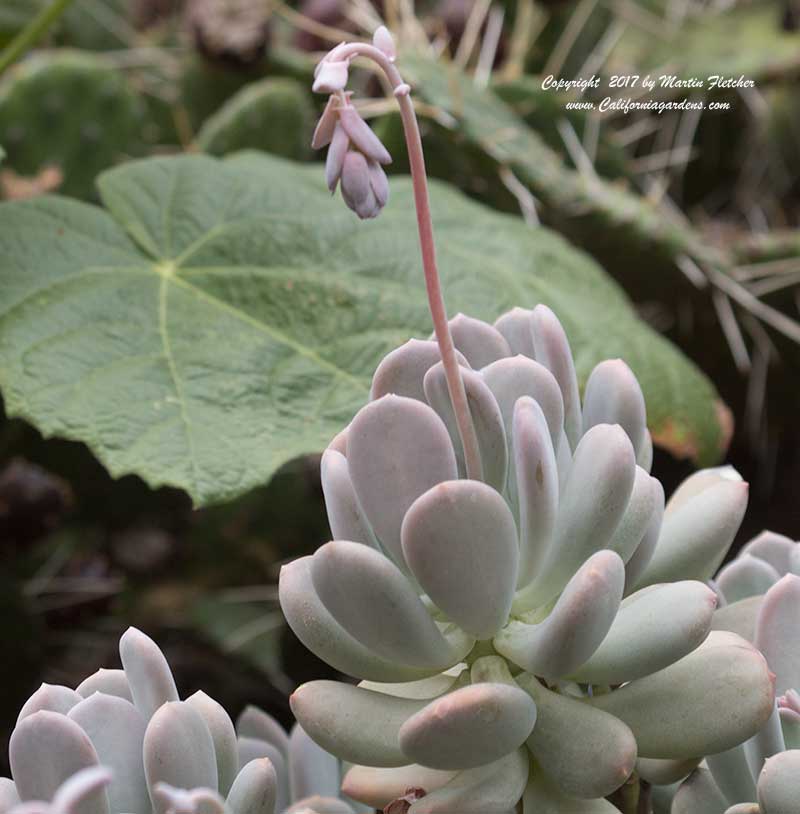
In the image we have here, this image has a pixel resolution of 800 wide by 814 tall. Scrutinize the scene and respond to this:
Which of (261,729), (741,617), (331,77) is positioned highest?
(331,77)

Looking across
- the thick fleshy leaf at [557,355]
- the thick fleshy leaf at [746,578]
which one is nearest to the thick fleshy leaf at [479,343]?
the thick fleshy leaf at [557,355]

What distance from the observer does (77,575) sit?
740 millimetres

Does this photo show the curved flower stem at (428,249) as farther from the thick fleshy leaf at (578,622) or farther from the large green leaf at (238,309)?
the large green leaf at (238,309)

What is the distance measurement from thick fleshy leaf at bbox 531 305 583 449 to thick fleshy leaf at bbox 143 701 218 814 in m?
0.14

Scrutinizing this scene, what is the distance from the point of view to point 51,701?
29 cm

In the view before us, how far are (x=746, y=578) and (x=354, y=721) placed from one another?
15cm

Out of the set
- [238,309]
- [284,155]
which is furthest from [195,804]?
[284,155]

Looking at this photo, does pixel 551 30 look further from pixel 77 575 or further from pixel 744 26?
pixel 77 575

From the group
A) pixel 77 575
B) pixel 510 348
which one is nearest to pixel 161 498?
pixel 77 575

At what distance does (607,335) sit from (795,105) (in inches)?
24.5

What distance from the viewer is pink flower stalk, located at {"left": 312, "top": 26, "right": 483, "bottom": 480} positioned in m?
0.26

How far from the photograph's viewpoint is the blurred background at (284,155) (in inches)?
27.9

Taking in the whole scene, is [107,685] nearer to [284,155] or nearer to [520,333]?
[520,333]

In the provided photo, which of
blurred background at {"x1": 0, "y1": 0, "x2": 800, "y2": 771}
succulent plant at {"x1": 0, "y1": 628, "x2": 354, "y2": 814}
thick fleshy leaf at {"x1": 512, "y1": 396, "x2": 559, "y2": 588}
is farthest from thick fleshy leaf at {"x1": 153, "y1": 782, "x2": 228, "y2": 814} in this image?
blurred background at {"x1": 0, "y1": 0, "x2": 800, "y2": 771}
